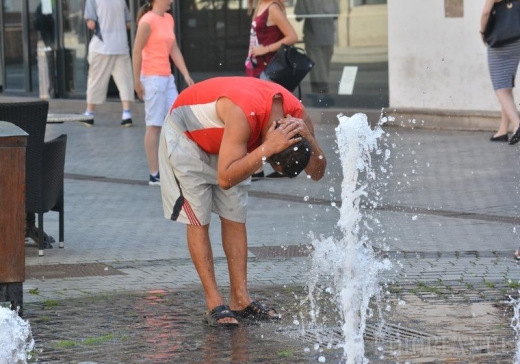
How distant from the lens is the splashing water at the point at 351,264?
611cm

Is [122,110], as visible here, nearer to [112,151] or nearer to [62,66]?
[62,66]

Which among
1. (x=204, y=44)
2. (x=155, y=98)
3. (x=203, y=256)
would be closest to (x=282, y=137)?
(x=203, y=256)

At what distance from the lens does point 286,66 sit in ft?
37.0

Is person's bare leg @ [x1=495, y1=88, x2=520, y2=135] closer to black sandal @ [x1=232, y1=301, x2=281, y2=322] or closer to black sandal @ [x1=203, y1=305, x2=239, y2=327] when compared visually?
black sandal @ [x1=232, y1=301, x2=281, y2=322]

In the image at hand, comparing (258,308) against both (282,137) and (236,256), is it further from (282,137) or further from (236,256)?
(282,137)

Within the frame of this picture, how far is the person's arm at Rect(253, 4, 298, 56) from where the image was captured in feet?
37.4

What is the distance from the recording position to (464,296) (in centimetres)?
687

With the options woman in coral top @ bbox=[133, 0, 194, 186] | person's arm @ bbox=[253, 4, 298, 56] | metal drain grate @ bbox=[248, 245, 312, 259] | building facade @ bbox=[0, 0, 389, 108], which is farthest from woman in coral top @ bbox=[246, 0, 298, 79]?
building facade @ bbox=[0, 0, 389, 108]

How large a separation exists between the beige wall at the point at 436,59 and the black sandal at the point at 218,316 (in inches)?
343

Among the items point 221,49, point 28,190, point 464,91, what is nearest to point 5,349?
point 28,190

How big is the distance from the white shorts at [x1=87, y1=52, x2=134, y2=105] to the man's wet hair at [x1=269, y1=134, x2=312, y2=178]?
11129 millimetres

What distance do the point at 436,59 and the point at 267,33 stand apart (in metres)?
3.97

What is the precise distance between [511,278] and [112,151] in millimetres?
7747

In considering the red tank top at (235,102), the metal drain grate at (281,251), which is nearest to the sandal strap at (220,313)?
the red tank top at (235,102)
